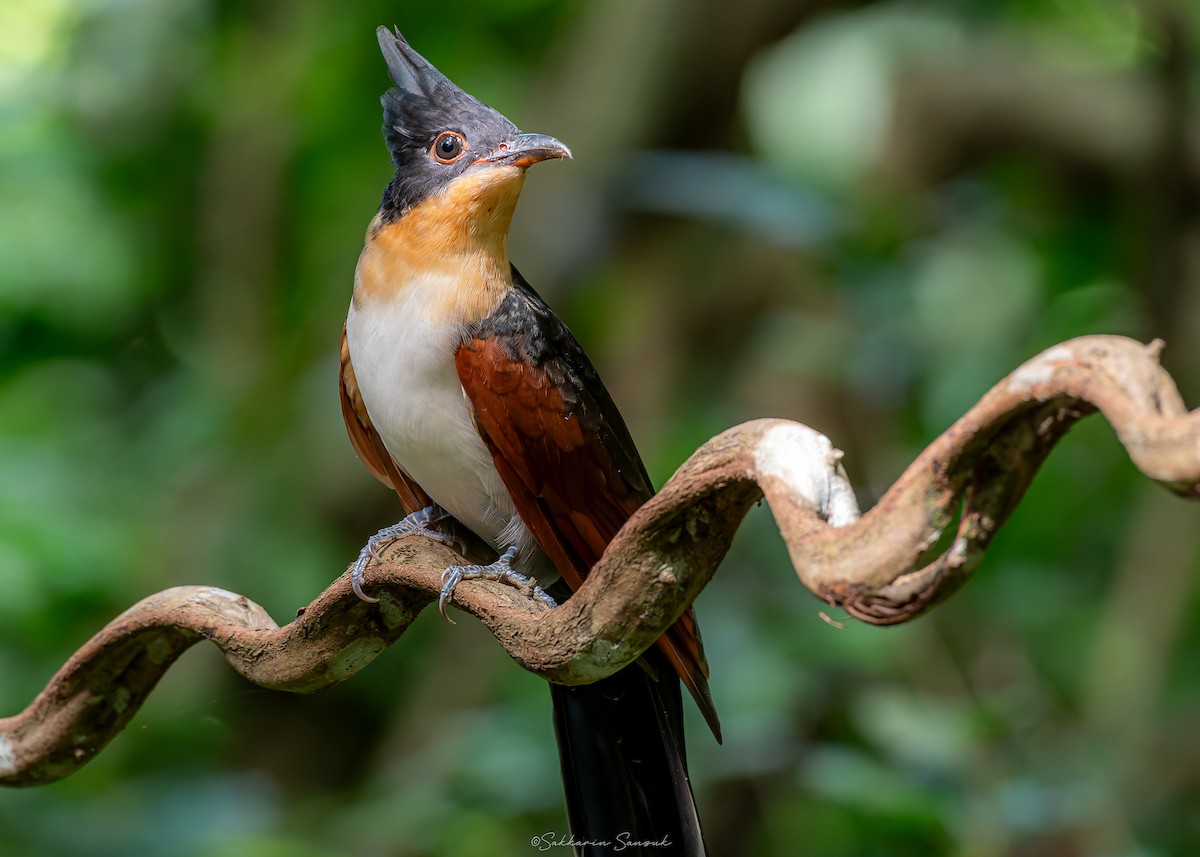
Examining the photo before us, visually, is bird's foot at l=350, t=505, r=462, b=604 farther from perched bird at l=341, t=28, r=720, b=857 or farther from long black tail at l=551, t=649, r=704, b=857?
long black tail at l=551, t=649, r=704, b=857

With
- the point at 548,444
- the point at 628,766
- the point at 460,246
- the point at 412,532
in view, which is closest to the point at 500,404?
the point at 548,444

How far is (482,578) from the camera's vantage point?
6.53 feet

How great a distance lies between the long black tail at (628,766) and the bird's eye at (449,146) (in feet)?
3.36

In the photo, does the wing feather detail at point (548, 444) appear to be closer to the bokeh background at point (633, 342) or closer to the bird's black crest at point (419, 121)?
the bird's black crest at point (419, 121)

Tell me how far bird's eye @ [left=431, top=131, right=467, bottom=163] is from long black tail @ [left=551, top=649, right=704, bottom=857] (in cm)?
102

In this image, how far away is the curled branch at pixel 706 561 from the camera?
3.17 ft

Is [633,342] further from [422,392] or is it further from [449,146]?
[422,392]

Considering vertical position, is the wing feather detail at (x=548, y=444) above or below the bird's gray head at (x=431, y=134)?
below

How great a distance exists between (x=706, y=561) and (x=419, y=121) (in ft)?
4.85

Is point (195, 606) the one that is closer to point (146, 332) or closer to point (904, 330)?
point (904, 330)

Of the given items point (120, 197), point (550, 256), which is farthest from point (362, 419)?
point (120, 197)

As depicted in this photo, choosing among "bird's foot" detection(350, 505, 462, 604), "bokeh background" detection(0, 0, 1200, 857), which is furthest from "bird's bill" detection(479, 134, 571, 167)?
"bokeh background" detection(0, 0, 1200, 857)

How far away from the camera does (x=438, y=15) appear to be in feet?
19.3

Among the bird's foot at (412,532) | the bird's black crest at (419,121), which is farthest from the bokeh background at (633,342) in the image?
the bird's black crest at (419,121)
